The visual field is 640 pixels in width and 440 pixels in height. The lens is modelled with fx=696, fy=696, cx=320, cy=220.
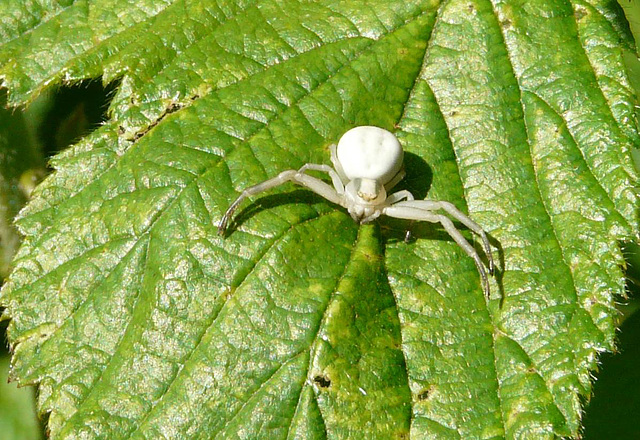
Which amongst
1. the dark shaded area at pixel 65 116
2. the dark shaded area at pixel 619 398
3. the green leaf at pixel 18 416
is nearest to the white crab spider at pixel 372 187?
the dark shaded area at pixel 619 398

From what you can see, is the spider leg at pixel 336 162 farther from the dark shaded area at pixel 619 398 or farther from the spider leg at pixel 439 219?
the dark shaded area at pixel 619 398

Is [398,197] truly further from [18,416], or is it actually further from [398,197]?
[18,416]

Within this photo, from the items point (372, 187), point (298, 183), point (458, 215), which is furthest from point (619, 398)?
point (298, 183)

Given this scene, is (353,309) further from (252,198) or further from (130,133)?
(130,133)

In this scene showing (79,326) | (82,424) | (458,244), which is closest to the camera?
(82,424)

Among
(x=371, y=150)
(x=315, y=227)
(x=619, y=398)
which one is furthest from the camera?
(x=619, y=398)

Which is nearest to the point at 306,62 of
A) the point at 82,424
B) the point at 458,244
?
the point at 458,244

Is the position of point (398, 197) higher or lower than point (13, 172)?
lower

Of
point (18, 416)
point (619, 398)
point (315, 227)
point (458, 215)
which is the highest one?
point (315, 227)
